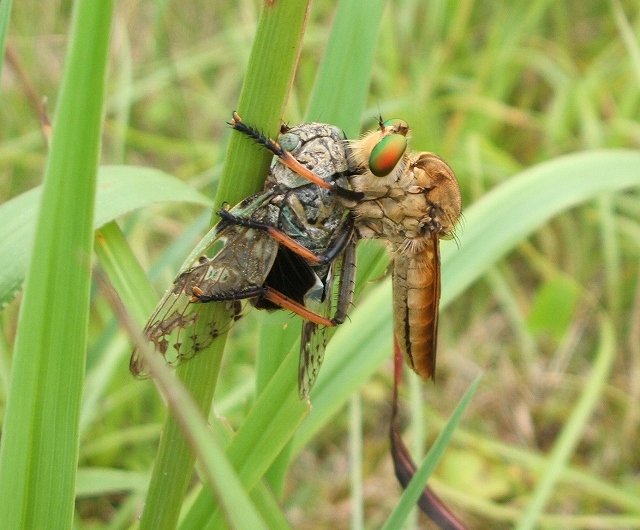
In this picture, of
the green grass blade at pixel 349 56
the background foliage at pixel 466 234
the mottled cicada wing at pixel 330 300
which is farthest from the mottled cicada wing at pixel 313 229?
the background foliage at pixel 466 234

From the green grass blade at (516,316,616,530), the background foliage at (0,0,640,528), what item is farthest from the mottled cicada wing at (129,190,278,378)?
the green grass blade at (516,316,616,530)

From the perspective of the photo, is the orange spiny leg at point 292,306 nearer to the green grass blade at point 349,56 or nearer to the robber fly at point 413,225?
the robber fly at point 413,225

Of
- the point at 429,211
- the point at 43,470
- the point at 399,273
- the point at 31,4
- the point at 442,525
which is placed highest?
the point at 31,4

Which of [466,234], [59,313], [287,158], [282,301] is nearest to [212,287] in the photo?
[282,301]

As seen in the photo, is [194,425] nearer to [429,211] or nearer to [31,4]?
[429,211]

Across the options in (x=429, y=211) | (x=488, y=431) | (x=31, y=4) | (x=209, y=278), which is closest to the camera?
(x=209, y=278)

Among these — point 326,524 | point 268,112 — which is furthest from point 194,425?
point 326,524
